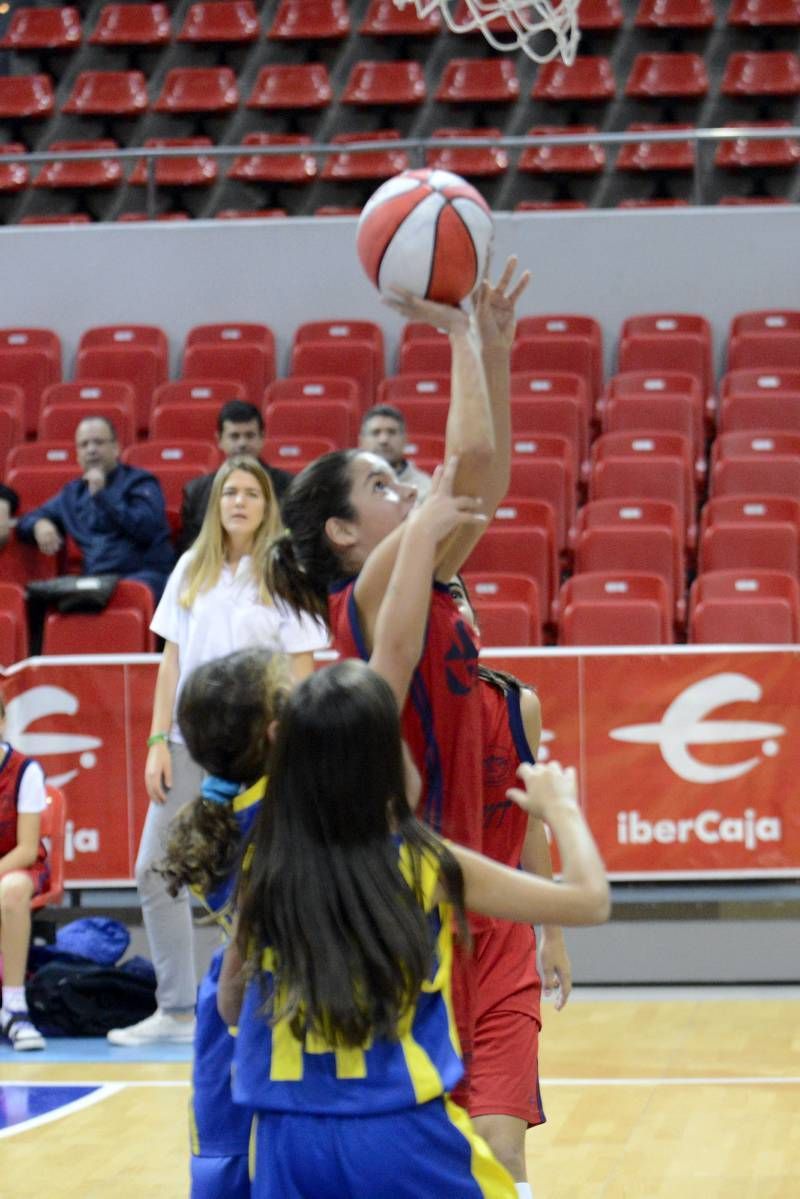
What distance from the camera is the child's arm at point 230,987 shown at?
2598 mm

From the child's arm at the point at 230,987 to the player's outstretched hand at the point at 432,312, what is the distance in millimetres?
994

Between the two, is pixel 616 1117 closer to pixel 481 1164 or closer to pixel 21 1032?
pixel 21 1032

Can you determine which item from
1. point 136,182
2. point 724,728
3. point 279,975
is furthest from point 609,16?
point 279,975

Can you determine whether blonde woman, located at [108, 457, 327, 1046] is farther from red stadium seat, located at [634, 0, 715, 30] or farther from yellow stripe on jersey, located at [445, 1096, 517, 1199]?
red stadium seat, located at [634, 0, 715, 30]

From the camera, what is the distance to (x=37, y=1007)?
21.9ft

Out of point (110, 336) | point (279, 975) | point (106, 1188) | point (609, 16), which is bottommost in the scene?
point (106, 1188)

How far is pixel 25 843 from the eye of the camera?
6.57 metres

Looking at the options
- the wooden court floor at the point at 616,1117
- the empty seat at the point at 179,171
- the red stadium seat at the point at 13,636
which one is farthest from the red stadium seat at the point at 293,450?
the empty seat at the point at 179,171

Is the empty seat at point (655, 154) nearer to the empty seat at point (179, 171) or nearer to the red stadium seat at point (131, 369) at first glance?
the empty seat at point (179, 171)

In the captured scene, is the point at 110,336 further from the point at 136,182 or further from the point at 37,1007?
the point at 37,1007

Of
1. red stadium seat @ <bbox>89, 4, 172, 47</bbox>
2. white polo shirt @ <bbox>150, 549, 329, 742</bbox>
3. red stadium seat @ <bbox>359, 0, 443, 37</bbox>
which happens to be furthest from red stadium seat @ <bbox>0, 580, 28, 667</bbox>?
red stadium seat @ <bbox>89, 4, 172, 47</bbox>

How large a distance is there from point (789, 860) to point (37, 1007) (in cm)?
280

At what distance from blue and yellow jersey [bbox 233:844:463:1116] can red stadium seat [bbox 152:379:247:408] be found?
26.5 ft

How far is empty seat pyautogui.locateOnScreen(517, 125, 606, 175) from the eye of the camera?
13.0 m
